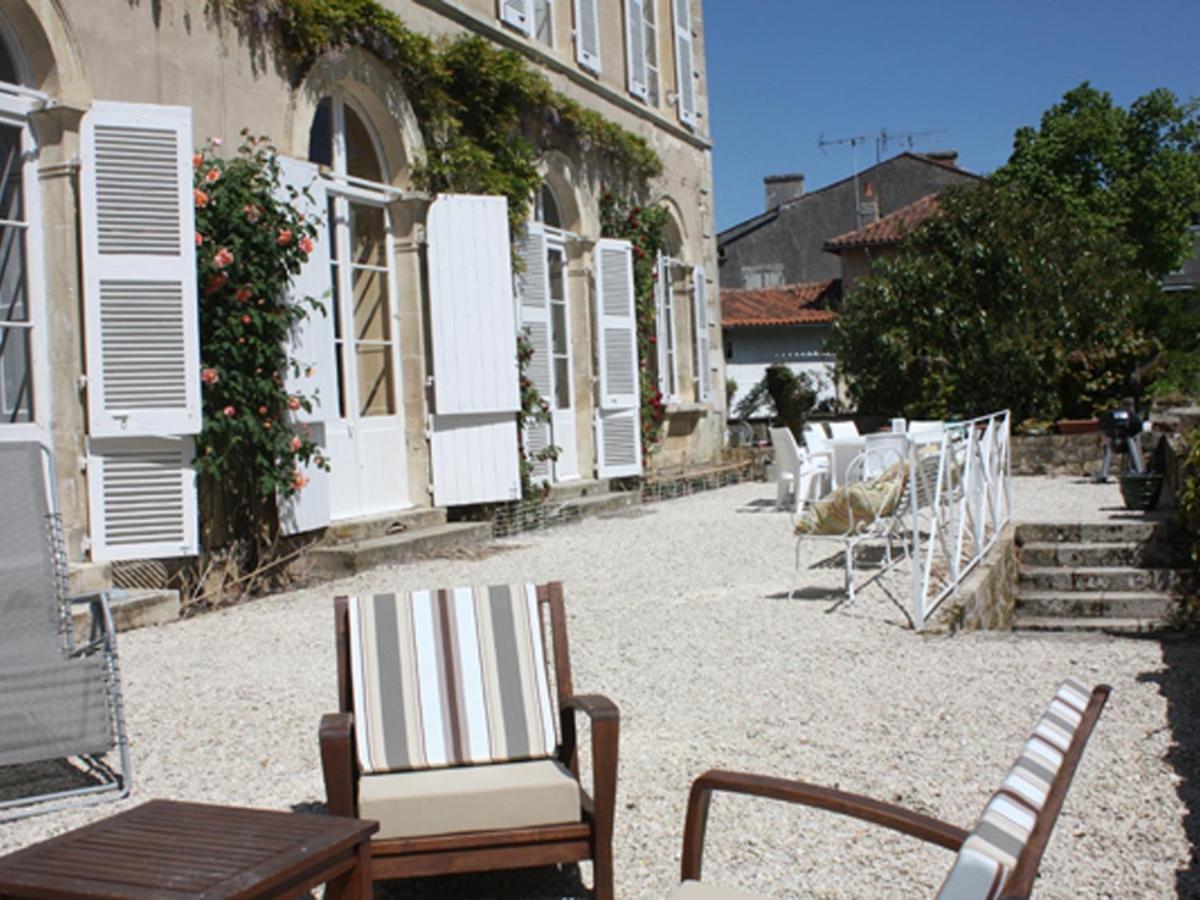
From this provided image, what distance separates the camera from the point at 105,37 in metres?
7.09

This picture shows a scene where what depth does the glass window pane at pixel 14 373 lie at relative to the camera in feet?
22.0

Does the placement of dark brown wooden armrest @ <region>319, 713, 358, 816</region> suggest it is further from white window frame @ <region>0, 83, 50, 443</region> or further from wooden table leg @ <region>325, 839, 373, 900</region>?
white window frame @ <region>0, 83, 50, 443</region>

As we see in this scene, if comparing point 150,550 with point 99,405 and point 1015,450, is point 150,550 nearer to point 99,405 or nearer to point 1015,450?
point 99,405

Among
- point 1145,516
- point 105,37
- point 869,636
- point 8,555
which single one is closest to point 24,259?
point 105,37

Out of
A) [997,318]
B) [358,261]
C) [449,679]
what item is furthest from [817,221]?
[449,679]

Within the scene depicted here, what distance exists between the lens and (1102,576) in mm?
9109

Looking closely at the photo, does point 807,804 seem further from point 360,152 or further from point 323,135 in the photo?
point 360,152

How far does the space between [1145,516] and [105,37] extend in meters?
8.08

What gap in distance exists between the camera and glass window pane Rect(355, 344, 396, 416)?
973cm

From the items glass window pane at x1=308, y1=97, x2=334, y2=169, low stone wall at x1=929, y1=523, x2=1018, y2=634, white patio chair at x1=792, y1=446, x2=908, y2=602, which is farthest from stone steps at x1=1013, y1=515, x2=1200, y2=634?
glass window pane at x1=308, y1=97, x2=334, y2=169

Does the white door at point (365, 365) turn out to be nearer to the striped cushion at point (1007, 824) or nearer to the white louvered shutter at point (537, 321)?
the white louvered shutter at point (537, 321)

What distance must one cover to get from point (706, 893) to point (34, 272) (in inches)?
221

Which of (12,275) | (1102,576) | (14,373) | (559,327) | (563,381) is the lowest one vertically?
(1102,576)

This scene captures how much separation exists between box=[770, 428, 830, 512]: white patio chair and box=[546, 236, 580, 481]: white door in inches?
78.1
